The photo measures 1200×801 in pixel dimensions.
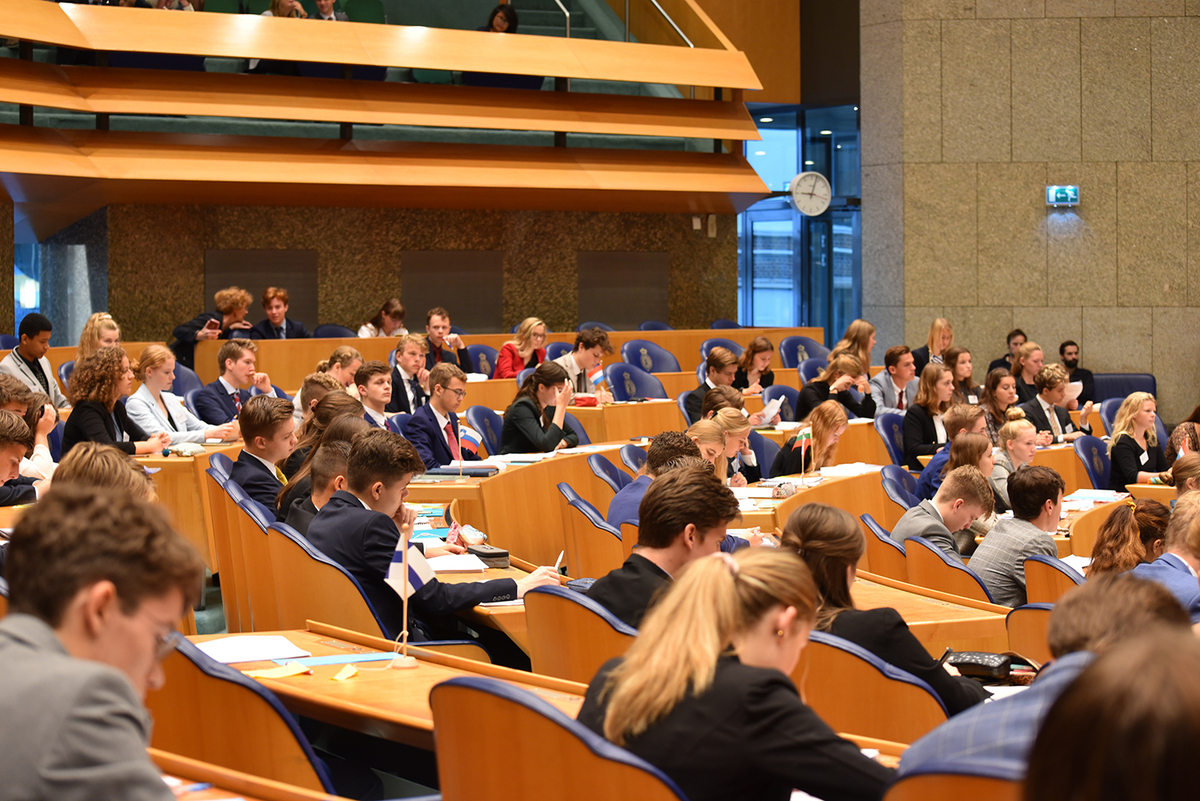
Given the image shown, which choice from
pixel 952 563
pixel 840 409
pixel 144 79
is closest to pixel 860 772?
pixel 952 563

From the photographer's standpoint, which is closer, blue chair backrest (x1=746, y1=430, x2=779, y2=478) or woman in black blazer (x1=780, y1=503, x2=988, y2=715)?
woman in black blazer (x1=780, y1=503, x2=988, y2=715)

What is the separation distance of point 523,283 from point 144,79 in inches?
189

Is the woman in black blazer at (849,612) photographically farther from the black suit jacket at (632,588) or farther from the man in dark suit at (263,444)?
the man in dark suit at (263,444)

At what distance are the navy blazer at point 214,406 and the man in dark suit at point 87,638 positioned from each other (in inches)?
262

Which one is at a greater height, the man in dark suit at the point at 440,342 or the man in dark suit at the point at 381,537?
the man in dark suit at the point at 440,342

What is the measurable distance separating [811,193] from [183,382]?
10040mm

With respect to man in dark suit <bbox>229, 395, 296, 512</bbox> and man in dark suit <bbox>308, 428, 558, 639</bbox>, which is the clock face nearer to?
man in dark suit <bbox>229, 395, 296, 512</bbox>

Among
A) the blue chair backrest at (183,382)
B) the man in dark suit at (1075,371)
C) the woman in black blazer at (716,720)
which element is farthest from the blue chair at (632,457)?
the man in dark suit at (1075,371)

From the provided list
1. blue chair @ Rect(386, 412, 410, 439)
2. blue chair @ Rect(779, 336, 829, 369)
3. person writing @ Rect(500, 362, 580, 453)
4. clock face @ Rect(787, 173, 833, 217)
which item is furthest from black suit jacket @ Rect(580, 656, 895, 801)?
clock face @ Rect(787, 173, 833, 217)

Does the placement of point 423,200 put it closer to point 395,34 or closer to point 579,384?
point 395,34

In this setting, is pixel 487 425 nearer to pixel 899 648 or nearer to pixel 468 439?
pixel 468 439

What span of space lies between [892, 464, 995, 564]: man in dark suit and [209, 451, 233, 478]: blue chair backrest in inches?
118

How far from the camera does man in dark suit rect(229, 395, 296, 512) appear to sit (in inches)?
209

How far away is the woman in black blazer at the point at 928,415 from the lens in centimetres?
840
